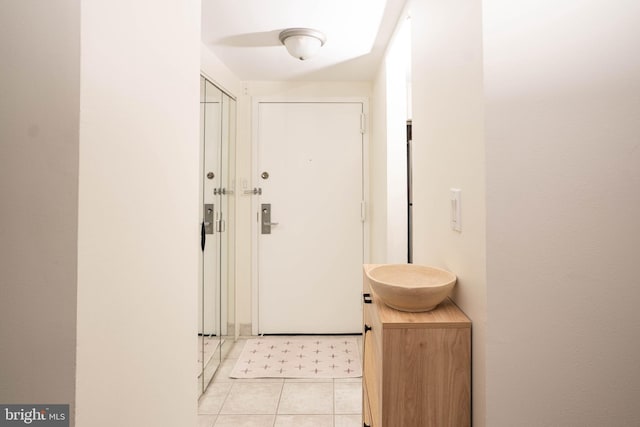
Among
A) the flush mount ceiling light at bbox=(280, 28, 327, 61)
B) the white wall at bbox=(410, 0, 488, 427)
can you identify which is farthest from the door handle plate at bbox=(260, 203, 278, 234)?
the white wall at bbox=(410, 0, 488, 427)

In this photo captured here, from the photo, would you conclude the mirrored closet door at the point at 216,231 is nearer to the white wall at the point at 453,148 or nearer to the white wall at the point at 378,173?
the white wall at the point at 378,173

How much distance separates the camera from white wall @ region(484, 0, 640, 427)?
2.96 feet

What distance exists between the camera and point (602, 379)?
91 centimetres

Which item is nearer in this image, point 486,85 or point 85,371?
point 85,371

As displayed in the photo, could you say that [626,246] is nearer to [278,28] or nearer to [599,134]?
[599,134]

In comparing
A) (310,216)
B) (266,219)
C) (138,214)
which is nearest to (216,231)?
(266,219)

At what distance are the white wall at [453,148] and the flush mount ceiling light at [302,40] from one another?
76cm

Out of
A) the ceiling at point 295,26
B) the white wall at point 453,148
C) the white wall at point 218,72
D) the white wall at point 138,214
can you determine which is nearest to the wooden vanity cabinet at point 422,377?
the white wall at point 453,148

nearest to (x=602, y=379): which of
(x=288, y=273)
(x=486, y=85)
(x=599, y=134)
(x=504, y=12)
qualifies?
(x=599, y=134)

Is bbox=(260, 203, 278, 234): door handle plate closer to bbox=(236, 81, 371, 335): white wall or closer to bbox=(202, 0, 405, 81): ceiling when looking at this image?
bbox=(236, 81, 371, 335): white wall

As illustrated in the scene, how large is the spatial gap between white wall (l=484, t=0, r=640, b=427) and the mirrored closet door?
1777 millimetres

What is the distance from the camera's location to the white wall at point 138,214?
769mm

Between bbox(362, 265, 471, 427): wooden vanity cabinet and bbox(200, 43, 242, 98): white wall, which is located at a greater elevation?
bbox(200, 43, 242, 98): white wall

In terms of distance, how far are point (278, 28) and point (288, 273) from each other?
1.92 metres
